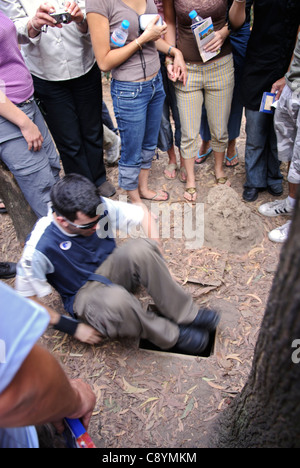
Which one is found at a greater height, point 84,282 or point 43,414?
point 43,414

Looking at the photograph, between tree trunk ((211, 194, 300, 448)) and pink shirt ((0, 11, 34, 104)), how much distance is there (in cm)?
238

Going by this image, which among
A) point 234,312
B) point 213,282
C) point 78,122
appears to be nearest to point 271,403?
point 234,312

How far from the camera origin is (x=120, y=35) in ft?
9.02

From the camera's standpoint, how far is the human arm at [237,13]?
3.02 metres

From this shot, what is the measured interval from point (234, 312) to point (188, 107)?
1999 mm

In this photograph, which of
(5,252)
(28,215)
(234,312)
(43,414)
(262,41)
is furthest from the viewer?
(5,252)

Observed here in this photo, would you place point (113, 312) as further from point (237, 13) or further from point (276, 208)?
point (237, 13)

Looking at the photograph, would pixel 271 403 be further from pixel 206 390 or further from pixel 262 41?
pixel 262 41

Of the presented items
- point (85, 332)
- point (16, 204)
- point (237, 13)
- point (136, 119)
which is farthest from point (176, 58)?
point (85, 332)

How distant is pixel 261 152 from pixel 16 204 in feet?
7.81

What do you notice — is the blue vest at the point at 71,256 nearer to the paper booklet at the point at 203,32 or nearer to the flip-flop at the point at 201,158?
the paper booklet at the point at 203,32

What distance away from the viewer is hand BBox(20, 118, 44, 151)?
270 centimetres

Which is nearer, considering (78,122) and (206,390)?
(206,390)

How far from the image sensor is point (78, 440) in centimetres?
153
